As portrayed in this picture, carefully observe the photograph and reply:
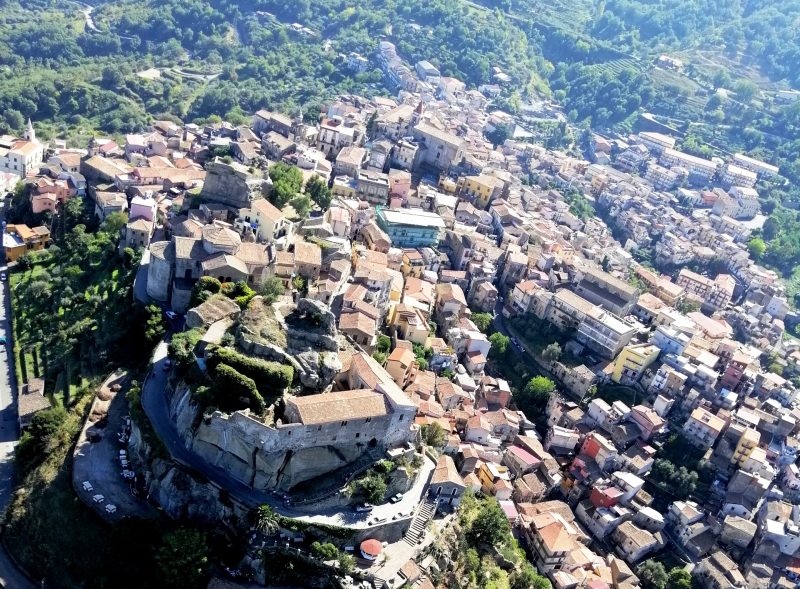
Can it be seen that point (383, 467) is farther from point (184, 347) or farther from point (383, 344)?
point (383, 344)

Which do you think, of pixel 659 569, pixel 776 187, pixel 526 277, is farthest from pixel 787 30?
pixel 659 569

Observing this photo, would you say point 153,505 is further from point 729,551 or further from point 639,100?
point 639,100

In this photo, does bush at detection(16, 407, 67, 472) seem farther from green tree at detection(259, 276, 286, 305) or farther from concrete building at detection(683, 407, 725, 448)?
concrete building at detection(683, 407, 725, 448)

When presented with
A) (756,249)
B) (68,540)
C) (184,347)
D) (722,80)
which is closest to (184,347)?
(184,347)

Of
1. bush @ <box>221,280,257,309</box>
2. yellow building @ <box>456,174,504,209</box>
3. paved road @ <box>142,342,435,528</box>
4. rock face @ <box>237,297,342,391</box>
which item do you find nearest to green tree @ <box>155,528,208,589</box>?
paved road @ <box>142,342,435,528</box>

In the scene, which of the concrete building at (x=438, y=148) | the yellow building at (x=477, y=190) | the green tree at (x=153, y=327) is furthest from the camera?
the concrete building at (x=438, y=148)

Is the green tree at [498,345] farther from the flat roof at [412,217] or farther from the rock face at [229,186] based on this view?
the rock face at [229,186]

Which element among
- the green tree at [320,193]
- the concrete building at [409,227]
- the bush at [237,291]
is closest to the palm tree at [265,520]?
the bush at [237,291]
